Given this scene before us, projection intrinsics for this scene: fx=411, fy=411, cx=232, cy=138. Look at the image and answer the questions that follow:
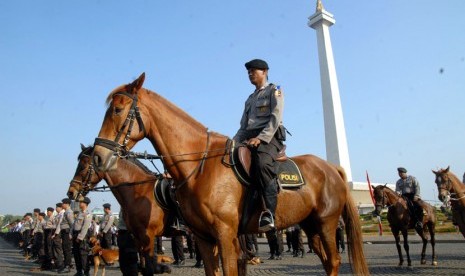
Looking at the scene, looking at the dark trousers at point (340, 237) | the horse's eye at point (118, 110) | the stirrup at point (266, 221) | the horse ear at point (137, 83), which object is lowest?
the dark trousers at point (340, 237)

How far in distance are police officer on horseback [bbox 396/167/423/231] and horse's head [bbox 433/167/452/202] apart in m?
1.43

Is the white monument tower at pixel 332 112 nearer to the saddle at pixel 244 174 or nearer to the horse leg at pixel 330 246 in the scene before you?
the horse leg at pixel 330 246

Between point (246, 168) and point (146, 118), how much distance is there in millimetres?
1270

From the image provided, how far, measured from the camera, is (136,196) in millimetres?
9055

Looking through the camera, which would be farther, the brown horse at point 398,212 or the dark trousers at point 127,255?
the brown horse at point 398,212

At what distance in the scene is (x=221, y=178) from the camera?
15.0 ft

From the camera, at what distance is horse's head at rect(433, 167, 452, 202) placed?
11727mm

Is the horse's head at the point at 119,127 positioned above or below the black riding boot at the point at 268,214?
above

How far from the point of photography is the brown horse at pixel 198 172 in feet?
14.2

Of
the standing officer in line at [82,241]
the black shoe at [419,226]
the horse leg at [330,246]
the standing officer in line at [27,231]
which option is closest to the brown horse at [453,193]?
the black shoe at [419,226]

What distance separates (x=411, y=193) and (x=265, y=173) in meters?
10.7

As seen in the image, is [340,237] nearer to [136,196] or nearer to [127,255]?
[136,196]

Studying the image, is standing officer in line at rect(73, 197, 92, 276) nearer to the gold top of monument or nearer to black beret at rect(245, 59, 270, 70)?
black beret at rect(245, 59, 270, 70)

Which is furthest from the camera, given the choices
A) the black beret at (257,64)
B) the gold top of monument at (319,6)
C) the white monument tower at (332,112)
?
the gold top of monument at (319,6)
